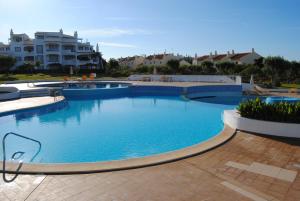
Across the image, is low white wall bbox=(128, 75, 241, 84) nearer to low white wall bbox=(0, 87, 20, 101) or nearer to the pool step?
the pool step

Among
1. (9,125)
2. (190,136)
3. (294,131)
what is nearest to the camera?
(294,131)

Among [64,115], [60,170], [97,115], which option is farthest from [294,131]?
[64,115]

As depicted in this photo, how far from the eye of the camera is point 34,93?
750 inches

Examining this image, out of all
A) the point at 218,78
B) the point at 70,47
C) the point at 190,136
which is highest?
the point at 70,47

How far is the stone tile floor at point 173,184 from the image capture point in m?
4.22

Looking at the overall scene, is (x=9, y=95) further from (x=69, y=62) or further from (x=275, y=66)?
(x=69, y=62)

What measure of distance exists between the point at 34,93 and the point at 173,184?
55.2 feet

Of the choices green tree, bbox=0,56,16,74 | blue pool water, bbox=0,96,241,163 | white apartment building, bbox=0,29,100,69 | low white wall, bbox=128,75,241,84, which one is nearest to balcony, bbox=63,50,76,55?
white apartment building, bbox=0,29,100,69

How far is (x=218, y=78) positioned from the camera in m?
27.0

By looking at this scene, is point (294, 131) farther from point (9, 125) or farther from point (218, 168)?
point (9, 125)

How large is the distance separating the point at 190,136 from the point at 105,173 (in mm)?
5112

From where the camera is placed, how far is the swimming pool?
801cm

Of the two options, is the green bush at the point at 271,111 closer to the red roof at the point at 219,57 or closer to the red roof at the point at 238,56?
the red roof at the point at 238,56

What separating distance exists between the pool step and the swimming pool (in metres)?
3.76
